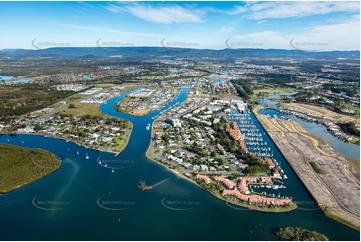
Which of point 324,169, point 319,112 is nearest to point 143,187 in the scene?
point 324,169

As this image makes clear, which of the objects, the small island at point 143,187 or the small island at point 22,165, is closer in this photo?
the small island at point 143,187

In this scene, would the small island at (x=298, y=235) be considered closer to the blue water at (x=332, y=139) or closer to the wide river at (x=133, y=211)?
the wide river at (x=133, y=211)

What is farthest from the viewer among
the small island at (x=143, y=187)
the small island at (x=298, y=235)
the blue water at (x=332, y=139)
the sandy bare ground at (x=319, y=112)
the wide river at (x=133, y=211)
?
the sandy bare ground at (x=319, y=112)

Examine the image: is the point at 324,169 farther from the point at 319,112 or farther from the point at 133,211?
the point at 319,112

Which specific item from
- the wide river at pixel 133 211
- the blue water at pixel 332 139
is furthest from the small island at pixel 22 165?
the blue water at pixel 332 139

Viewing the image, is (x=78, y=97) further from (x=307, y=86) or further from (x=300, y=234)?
(x=307, y=86)

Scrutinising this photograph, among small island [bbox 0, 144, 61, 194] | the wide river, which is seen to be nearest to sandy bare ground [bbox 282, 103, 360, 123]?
the wide river
